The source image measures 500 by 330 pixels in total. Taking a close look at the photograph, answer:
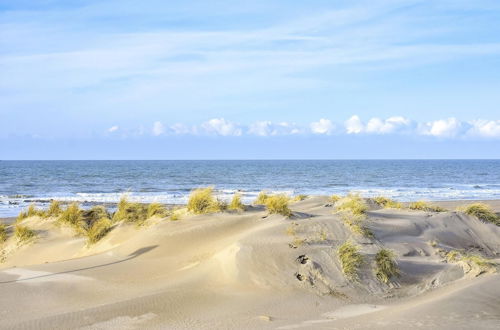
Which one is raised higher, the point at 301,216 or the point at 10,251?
the point at 301,216

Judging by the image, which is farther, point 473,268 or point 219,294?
point 473,268

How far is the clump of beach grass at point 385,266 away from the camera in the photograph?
8531 millimetres

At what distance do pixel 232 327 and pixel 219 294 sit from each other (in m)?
1.24

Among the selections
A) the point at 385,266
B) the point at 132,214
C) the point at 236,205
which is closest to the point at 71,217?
the point at 132,214

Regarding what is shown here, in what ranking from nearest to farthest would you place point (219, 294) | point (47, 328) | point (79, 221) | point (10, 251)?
point (47, 328) < point (219, 294) < point (10, 251) < point (79, 221)

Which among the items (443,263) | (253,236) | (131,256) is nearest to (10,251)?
(131,256)

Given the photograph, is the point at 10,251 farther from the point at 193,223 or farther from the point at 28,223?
the point at 193,223

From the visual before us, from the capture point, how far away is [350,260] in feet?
27.9

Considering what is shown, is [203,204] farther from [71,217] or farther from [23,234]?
[23,234]

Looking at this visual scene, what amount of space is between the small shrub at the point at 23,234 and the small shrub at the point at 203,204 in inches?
180

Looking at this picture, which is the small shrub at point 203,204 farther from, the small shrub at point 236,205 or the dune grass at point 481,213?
the dune grass at point 481,213

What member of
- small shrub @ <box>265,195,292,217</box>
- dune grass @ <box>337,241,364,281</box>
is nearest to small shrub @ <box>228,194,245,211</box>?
small shrub @ <box>265,195,292,217</box>

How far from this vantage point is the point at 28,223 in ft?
50.7

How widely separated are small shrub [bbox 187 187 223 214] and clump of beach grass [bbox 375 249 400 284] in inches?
169
